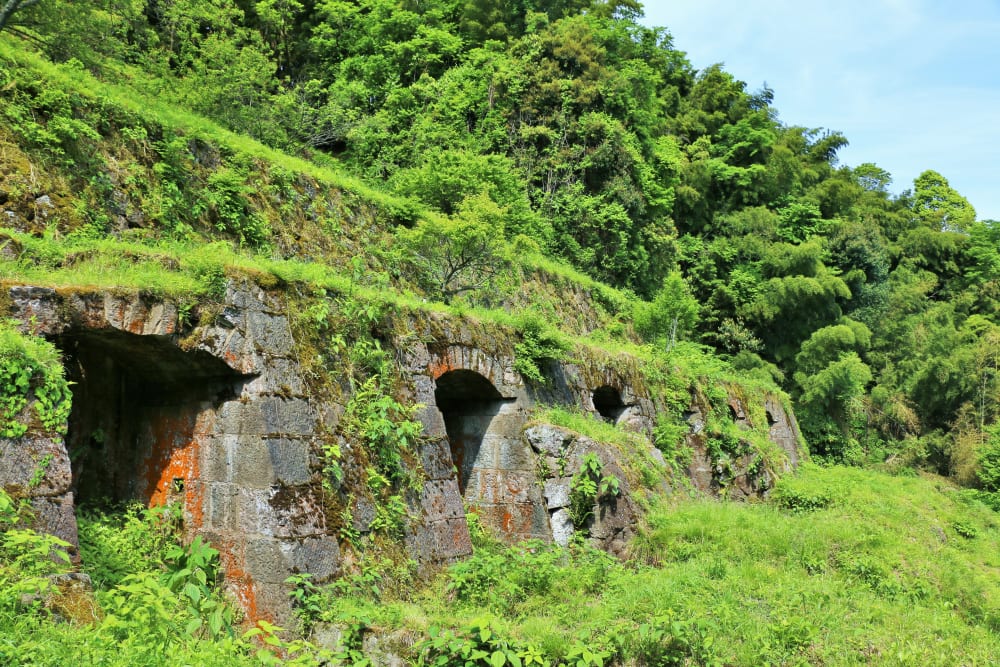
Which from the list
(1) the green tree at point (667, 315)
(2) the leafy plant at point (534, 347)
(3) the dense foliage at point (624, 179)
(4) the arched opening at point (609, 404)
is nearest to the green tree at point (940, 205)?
(3) the dense foliage at point (624, 179)

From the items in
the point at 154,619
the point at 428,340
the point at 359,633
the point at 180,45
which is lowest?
the point at 359,633

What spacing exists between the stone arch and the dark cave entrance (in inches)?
133

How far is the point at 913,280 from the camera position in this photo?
33.8 metres

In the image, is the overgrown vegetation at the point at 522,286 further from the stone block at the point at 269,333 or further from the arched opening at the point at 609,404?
the arched opening at the point at 609,404

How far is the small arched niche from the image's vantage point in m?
9.89

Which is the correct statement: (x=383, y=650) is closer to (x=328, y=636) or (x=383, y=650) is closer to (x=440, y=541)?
(x=328, y=636)

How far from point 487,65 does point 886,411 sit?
67.9ft

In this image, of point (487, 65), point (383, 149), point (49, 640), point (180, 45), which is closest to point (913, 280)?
point (487, 65)

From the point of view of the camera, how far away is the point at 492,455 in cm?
991

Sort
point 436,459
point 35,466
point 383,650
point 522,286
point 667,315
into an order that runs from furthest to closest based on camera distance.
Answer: point 667,315, point 522,286, point 436,459, point 383,650, point 35,466

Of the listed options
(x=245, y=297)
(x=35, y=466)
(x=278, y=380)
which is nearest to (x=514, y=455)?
(x=278, y=380)

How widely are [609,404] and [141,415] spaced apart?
8953 mm

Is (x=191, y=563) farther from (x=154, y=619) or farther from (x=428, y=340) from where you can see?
(x=428, y=340)

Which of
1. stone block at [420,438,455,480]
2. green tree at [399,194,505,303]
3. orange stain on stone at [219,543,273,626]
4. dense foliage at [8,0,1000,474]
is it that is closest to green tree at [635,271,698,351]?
dense foliage at [8,0,1000,474]
